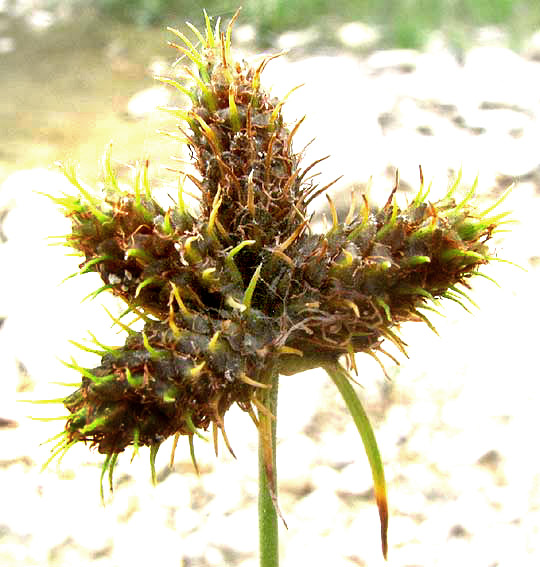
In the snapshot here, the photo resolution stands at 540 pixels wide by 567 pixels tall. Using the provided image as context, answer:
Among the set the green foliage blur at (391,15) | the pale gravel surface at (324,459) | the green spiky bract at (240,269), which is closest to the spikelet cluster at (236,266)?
the green spiky bract at (240,269)

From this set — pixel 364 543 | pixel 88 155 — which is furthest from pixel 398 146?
pixel 364 543

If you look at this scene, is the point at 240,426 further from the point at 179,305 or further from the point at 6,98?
the point at 6,98

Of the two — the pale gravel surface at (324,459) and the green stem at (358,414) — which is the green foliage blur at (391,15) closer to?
the pale gravel surface at (324,459)

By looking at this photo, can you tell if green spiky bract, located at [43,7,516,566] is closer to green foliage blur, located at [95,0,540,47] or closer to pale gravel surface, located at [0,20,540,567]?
pale gravel surface, located at [0,20,540,567]

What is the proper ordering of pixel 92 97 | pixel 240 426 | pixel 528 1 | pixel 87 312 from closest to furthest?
pixel 240 426 < pixel 87 312 < pixel 92 97 < pixel 528 1

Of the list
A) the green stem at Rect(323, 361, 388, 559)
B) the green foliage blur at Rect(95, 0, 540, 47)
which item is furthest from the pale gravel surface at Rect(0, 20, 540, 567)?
the green foliage blur at Rect(95, 0, 540, 47)

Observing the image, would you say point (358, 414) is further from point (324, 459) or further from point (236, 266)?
point (324, 459)

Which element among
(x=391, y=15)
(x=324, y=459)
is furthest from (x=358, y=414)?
(x=391, y=15)
